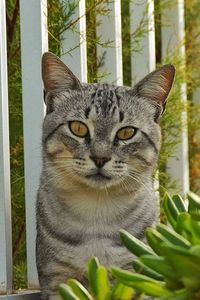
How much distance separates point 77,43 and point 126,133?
561 mm

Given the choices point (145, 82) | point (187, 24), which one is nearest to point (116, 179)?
point (145, 82)

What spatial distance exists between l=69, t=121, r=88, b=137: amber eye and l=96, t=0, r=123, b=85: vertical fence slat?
0.74 m

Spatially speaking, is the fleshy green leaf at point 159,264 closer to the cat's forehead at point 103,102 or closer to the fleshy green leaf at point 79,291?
the fleshy green leaf at point 79,291

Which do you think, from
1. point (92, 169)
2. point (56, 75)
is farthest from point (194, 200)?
point (56, 75)

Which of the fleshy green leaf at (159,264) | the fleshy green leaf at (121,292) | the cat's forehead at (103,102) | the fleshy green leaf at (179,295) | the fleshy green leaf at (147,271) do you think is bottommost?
the fleshy green leaf at (121,292)

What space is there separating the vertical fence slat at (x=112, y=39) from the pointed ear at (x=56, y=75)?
0.64 metres

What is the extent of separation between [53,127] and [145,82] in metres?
0.36

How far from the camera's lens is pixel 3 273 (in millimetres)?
2596

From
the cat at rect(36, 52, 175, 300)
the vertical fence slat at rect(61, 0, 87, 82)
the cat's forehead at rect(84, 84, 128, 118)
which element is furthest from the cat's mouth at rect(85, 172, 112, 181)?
the vertical fence slat at rect(61, 0, 87, 82)

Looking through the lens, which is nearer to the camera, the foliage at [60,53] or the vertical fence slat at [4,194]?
the vertical fence slat at [4,194]

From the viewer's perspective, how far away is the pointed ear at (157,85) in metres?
2.55

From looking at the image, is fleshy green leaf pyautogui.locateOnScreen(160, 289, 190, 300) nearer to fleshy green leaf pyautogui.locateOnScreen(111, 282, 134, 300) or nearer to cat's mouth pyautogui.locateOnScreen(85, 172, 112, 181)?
fleshy green leaf pyautogui.locateOnScreen(111, 282, 134, 300)

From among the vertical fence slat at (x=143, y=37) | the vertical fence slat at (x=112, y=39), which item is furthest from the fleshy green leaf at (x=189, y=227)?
the vertical fence slat at (x=143, y=37)

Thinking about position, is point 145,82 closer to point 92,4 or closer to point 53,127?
point 53,127
